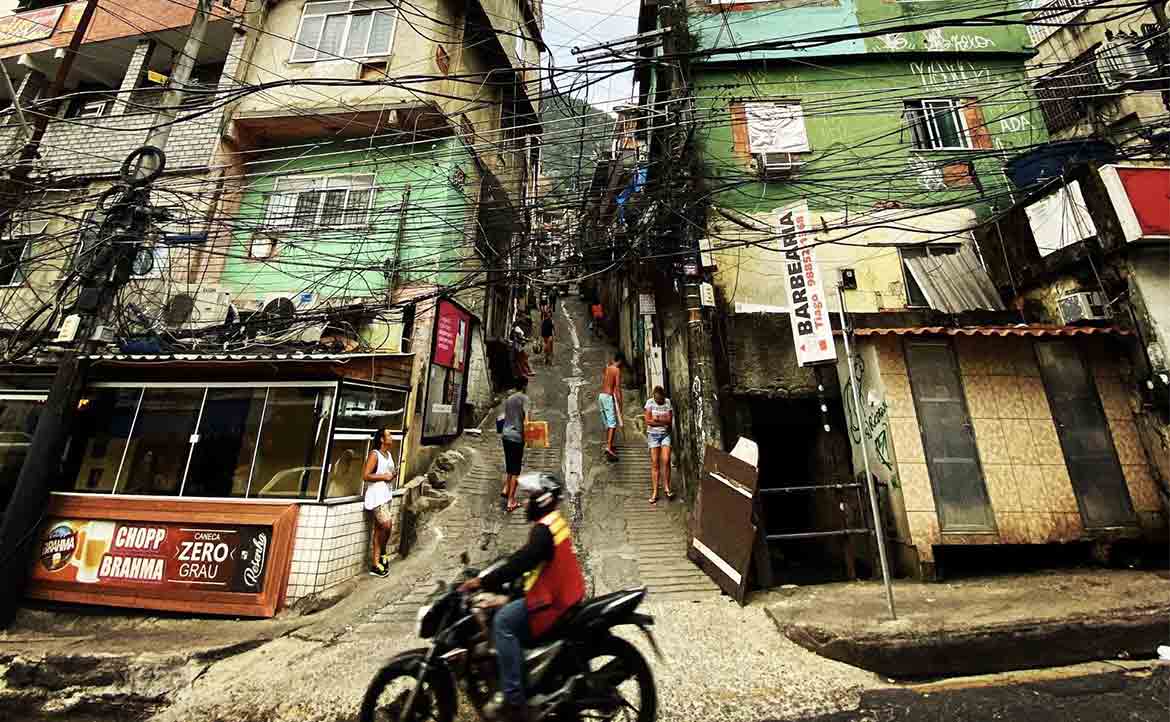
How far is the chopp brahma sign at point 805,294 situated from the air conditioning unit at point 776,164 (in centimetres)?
369

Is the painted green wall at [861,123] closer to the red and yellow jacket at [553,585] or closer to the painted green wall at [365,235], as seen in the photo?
the painted green wall at [365,235]

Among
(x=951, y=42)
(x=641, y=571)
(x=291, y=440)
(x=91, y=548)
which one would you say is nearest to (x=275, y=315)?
(x=291, y=440)

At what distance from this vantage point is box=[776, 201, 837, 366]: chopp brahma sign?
230 inches

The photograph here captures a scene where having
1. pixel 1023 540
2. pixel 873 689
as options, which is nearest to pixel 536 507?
pixel 873 689

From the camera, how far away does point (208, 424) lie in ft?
21.1

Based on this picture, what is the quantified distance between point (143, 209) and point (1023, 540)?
43.4 ft

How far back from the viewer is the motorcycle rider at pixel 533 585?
2762mm

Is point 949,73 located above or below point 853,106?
above

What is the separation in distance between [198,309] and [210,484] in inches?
193

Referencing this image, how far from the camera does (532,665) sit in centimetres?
285

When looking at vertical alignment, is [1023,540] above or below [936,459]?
below

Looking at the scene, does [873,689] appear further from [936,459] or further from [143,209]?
[143,209]

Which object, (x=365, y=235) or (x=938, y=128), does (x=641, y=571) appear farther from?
(x=938, y=128)

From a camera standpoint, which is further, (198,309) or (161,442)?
(198,309)
